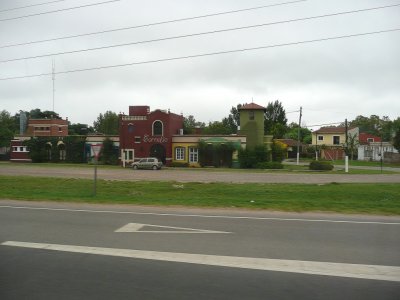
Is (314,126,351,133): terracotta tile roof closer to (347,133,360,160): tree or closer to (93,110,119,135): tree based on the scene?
(347,133,360,160): tree

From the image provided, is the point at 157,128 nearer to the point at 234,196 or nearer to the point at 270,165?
the point at 270,165

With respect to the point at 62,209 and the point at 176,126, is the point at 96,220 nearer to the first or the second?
the point at 62,209

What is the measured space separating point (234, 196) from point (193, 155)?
3634 cm

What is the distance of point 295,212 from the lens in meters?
13.1

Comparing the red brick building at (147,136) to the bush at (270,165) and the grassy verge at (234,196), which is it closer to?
the bush at (270,165)

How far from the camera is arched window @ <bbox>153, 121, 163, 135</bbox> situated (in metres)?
57.2

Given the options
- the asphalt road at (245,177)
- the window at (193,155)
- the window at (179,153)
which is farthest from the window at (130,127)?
the asphalt road at (245,177)

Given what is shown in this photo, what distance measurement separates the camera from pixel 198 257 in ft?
23.2

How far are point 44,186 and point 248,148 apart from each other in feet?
109

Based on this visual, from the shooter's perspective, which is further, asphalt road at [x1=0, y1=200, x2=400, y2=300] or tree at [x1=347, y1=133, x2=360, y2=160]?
tree at [x1=347, y1=133, x2=360, y2=160]

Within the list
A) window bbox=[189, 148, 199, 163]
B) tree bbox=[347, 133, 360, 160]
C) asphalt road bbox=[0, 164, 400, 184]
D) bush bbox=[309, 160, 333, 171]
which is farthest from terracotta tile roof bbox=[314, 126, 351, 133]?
asphalt road bbox=[0, 164, 400, 184]

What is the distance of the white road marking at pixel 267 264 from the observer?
6.14m

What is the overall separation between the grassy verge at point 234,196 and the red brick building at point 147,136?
2847cm

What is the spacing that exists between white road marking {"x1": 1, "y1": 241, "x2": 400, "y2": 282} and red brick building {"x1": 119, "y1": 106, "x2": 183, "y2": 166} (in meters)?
48.9
